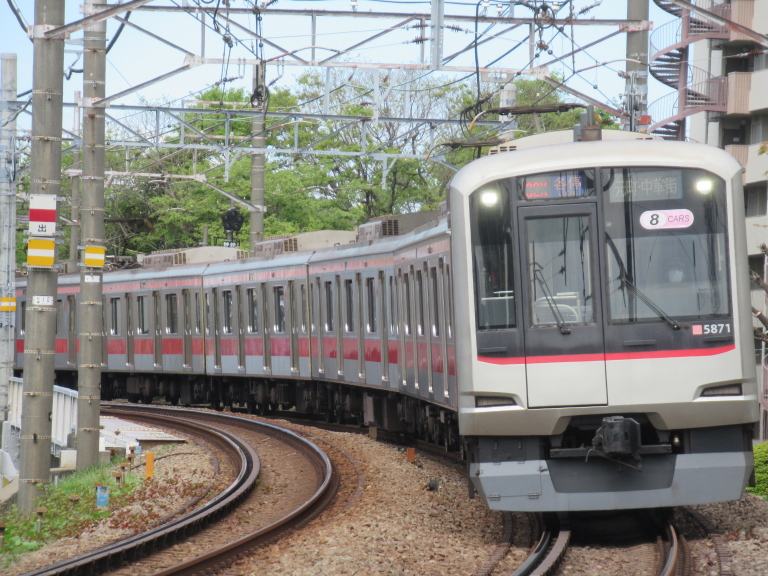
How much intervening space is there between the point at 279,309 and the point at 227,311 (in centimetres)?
239

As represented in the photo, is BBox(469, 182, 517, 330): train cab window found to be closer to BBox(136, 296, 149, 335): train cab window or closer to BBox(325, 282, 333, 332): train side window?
BBox(325, 282, 333, 332): train side window

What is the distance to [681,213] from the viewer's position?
8742 millimetres

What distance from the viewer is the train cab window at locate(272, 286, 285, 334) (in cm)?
2153

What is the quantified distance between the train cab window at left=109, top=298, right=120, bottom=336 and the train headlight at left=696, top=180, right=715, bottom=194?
20451 mm

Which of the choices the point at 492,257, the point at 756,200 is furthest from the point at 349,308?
the point at 756,200

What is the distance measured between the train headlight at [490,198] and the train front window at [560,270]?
287 millimetres

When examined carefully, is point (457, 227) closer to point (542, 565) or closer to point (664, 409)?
point (664, 409)

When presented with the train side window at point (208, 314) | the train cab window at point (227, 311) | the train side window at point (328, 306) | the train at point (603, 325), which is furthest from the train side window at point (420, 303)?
the train side window at point (208, 314)

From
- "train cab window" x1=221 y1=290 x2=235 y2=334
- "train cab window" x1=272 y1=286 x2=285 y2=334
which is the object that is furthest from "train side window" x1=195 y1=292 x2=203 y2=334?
"train cab window" x1=272 y1=286 x2=285 y2=334

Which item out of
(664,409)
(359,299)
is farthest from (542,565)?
(359,299)

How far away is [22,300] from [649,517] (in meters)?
24.9

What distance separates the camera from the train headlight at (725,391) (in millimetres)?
8641

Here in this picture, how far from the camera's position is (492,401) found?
345 inches

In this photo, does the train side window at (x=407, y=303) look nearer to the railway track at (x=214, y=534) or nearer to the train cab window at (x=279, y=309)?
the railway track at (x=214, y=534)
